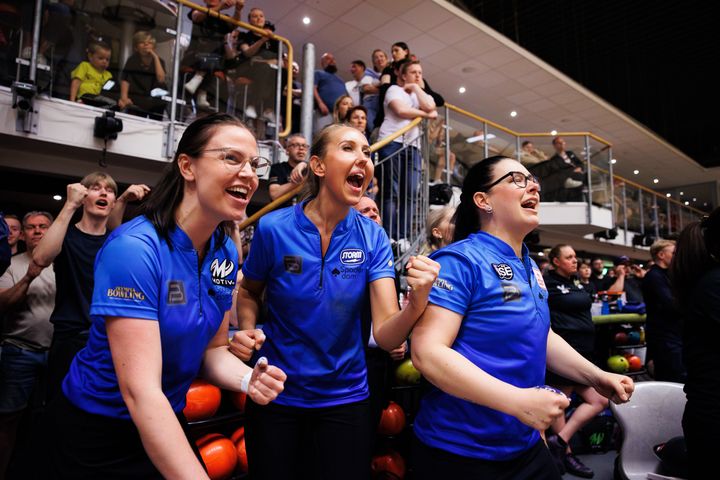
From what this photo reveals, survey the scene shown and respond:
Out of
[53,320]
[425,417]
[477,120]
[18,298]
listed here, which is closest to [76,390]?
[425,417]

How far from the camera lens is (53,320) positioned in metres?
2.40

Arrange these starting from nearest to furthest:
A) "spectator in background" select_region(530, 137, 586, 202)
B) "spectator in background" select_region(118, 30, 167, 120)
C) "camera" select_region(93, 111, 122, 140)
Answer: "camera" select_region(93, 111, 122, 140)
"spectator in background" select_region(118, 30, 167, 120)
"spectator in background" select_region(530, 137, 586, 202)

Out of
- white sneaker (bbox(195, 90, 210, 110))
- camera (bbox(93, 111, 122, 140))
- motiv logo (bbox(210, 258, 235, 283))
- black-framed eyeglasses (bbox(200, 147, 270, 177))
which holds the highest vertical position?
white sneaker (bbox(195, 90, 210, 110))

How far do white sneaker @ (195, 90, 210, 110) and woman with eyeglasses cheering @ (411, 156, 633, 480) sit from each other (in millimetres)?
4533

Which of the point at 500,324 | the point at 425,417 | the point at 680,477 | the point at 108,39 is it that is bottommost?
the point at 680,477

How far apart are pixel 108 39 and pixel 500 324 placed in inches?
204

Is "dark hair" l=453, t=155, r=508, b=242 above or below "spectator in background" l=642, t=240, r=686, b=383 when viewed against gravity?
above

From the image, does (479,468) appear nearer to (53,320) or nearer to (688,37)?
(53,320)

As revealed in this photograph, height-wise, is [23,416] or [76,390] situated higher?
[76,390]

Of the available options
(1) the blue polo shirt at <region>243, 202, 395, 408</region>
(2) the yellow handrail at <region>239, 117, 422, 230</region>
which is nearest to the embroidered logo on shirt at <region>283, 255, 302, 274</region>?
(1) the blue polo shirt at <region>243, 202, 395, 408</region>

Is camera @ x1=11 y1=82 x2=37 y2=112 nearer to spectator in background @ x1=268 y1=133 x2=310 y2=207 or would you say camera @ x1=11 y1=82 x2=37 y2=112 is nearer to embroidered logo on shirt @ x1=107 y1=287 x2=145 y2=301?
spectator in background @ x1=268 y1=133 x2=310 y2=207

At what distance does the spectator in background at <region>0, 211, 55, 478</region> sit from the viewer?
2.78 metres

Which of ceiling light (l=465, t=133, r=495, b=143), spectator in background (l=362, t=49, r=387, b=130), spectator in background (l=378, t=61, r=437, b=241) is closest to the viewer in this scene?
spectator in background (l=378, t=61, r=437, b=241)

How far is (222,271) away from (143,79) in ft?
14.8
